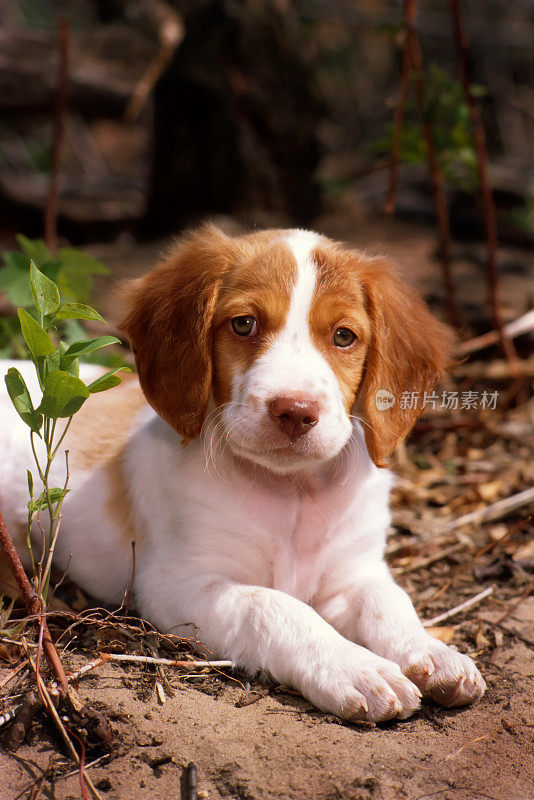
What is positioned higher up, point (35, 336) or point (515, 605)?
point (35, 336)

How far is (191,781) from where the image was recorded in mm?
2318

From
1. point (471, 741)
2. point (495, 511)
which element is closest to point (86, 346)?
point (471, 741)

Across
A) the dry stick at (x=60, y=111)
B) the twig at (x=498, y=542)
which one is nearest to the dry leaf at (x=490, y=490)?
the twig at (x=498, y=542)

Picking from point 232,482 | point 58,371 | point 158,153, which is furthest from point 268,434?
point 158,153

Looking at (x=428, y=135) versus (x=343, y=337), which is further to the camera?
(x=428, y=135)

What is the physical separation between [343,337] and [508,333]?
371 centimetres

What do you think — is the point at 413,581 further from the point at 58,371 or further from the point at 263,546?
the point at 58,371

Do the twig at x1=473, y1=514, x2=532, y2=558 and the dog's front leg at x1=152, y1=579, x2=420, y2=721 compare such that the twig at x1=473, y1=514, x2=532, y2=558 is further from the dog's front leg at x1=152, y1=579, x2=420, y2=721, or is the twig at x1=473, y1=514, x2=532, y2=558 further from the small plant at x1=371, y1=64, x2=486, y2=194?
the small plant at x1=371, y1=64, x2=486, y2=194

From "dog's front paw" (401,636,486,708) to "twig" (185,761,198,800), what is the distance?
894 millimetres

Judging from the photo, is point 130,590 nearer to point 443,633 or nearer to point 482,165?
point 443,633

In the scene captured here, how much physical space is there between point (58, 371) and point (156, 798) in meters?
1.30

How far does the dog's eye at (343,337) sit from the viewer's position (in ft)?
10.5

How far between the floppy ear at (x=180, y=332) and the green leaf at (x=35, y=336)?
2.16 ft

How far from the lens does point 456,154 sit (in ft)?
21.2
